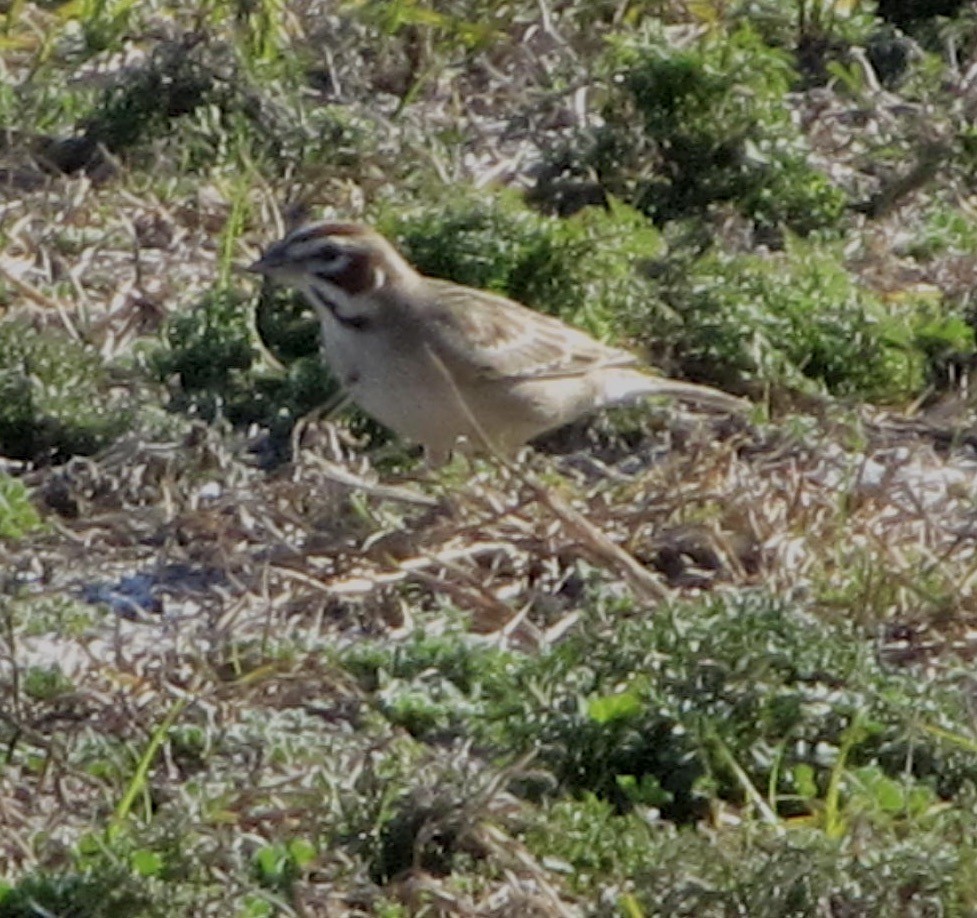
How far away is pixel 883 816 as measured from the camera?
20.2 ft

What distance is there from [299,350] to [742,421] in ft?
4.22

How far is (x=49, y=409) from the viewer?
847 centimetres

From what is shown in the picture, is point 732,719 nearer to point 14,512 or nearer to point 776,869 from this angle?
point 776,869

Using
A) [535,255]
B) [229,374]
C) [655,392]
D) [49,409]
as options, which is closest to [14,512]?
[49,409]

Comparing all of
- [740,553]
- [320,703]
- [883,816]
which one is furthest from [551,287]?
[883,816]

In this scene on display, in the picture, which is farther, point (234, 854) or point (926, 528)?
point (926, 528)

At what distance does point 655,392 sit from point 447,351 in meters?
0.55

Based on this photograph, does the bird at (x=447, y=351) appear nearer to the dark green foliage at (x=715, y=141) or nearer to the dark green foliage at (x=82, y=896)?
the dark green foliage at (x=715, y=141)

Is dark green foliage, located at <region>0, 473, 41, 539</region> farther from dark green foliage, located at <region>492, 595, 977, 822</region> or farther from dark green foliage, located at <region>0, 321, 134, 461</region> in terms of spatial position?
dark green foliage, located at <region>492, 595, 977, 822</region>

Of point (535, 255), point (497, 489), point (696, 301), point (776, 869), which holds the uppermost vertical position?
point (776, 869)

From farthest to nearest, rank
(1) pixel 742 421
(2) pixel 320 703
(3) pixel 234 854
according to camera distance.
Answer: (1) pixel 742 421 < (2) pixel 320 703 < (3) pixel 234 854

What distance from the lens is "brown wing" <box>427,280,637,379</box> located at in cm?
859

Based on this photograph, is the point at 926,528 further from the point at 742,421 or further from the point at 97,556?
the point at 97,556

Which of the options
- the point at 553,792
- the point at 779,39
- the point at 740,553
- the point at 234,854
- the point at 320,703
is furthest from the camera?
the point at 779,39
